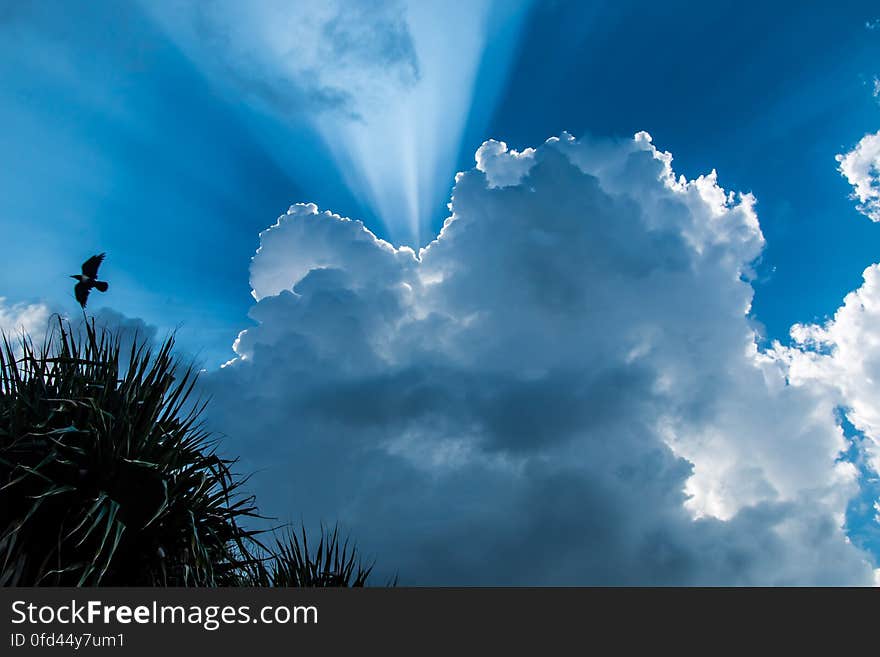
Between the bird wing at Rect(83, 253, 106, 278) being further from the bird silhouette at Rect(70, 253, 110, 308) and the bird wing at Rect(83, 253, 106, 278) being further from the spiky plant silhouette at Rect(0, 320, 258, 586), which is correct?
the spiky plant silhouette at Rect(0, 320, 258, 586)

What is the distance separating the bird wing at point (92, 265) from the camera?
11180 millimetres

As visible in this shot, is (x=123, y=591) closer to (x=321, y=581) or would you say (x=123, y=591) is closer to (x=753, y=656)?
(x=753, y=656)

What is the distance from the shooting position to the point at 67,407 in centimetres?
647

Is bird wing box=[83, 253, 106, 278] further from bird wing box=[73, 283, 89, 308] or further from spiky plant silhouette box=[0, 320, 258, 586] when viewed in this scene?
spiky plant silhouette box=[0, 320, 258, 586]

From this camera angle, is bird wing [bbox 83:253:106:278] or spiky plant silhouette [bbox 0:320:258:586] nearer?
spiky plant silhouette [bbox 0:320:258:586]

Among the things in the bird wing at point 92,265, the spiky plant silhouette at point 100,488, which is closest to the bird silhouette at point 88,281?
the bird wing at point 92,265

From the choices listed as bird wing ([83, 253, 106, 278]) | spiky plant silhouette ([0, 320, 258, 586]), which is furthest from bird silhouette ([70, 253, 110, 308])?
spiky plant silhouette ([0, 320, 258, 586])

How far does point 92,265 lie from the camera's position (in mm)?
11328

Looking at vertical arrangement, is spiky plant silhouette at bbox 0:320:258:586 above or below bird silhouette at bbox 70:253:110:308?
below

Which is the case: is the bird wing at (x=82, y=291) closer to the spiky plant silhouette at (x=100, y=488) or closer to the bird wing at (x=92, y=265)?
the bird wing at (x=92, y=265)

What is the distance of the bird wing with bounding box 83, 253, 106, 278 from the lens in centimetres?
1118

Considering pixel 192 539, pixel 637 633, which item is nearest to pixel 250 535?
pixel 192 539

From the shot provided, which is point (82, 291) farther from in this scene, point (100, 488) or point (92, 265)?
point (100, 488)

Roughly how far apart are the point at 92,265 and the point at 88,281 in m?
0.44
